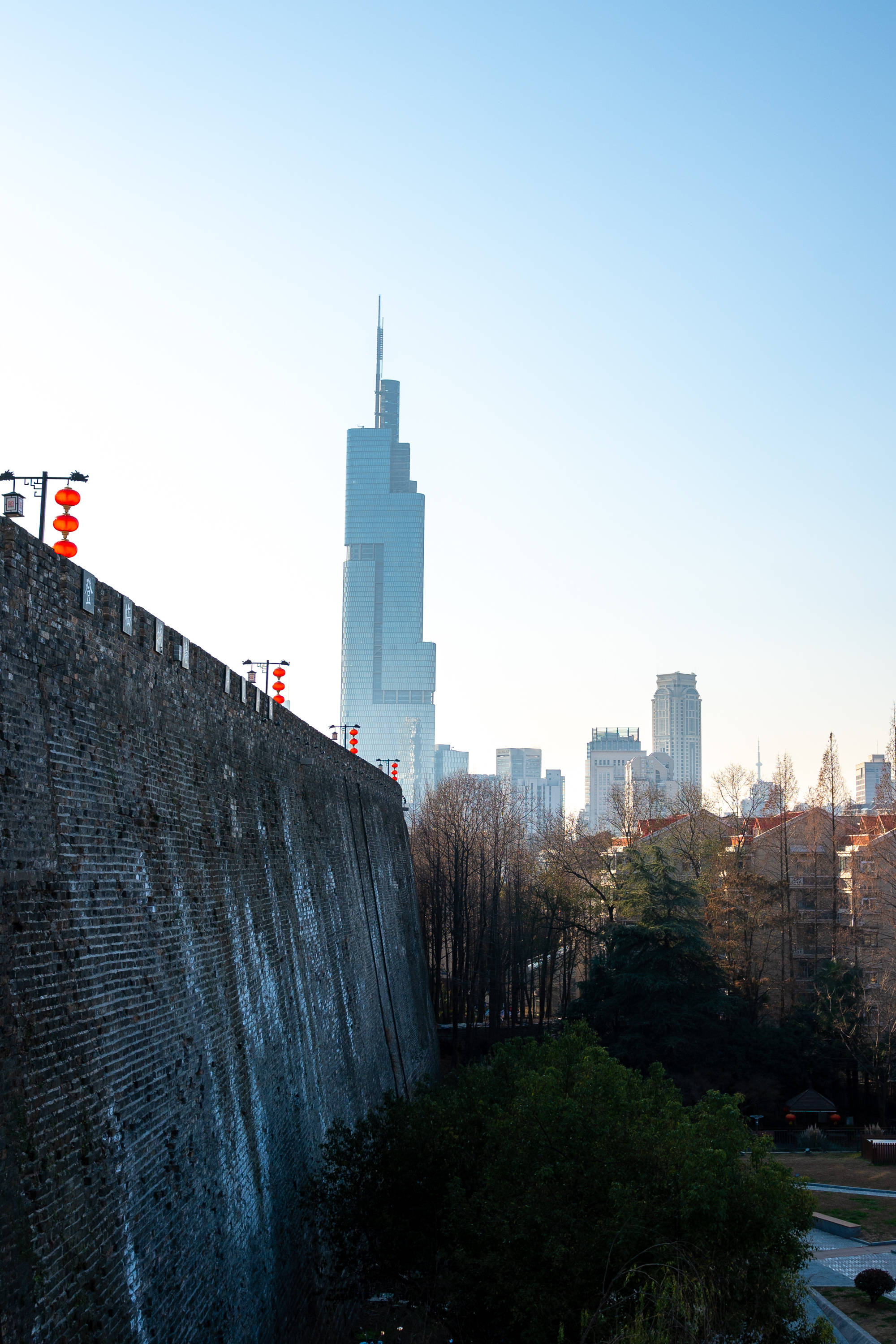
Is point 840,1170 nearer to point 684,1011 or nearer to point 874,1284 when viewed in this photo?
point 684,1011

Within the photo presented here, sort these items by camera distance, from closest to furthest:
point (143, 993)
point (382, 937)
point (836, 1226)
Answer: point (143, 993) → point (836, 1226) → point (382, 937)

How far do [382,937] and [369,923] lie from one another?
6.20 feet

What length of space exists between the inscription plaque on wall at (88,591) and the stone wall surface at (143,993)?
0.08 metres

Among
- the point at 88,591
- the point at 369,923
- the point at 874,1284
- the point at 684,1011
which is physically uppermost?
the point at 88,591

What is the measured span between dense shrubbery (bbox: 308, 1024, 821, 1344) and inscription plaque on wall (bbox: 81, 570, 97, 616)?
7381 millimetres

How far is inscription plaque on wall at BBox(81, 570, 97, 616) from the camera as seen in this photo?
28.8ft

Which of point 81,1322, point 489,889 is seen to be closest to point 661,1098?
point 81,1322

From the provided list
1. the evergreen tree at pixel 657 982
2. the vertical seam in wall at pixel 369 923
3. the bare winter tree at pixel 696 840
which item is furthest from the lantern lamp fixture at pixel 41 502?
the bare winter tree at pixel 696 840

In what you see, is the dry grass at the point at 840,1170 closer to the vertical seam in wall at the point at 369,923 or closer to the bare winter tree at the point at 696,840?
the vertical seam in wall at the point at 369,923

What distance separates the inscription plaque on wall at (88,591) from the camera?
8.77 meters

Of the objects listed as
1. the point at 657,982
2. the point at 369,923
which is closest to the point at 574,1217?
the point at 369,923

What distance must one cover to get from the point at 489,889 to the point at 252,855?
33.5 metres

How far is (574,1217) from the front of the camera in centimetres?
1128

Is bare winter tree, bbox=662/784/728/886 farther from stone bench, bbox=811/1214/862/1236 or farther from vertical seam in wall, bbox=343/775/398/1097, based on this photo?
vertical seam in wall, bbox=343/775/398/1097
